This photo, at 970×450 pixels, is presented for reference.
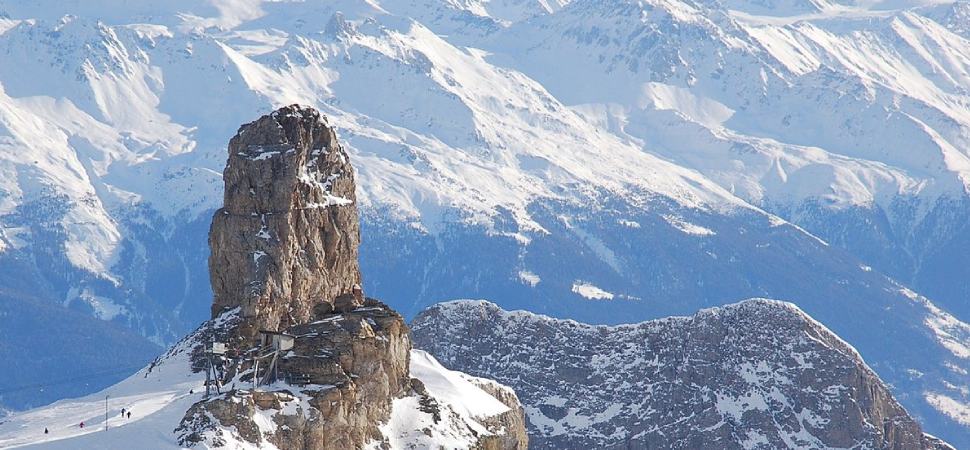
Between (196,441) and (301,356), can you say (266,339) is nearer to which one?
(301,356)

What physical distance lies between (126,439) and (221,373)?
17.0 meters

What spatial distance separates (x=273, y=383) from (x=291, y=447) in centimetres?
A: 722

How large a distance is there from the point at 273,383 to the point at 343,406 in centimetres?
503

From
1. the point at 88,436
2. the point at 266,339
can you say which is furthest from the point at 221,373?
the point at 88,436

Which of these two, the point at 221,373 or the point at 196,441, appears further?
the point at 221,373

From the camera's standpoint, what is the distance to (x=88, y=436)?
181m

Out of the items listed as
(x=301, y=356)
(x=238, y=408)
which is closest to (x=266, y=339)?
(x=301, y=356)

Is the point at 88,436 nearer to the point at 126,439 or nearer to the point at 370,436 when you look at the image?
the point at 126,439

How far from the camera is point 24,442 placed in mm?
186375

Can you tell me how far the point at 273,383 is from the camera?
190 meters

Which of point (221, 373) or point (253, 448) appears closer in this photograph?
point (253, 448)

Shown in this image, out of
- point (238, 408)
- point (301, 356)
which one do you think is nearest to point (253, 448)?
point (238, 408)

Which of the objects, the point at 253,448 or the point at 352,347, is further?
the point at 352,347

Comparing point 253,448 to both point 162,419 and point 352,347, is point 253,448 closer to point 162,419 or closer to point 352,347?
point 162,419
